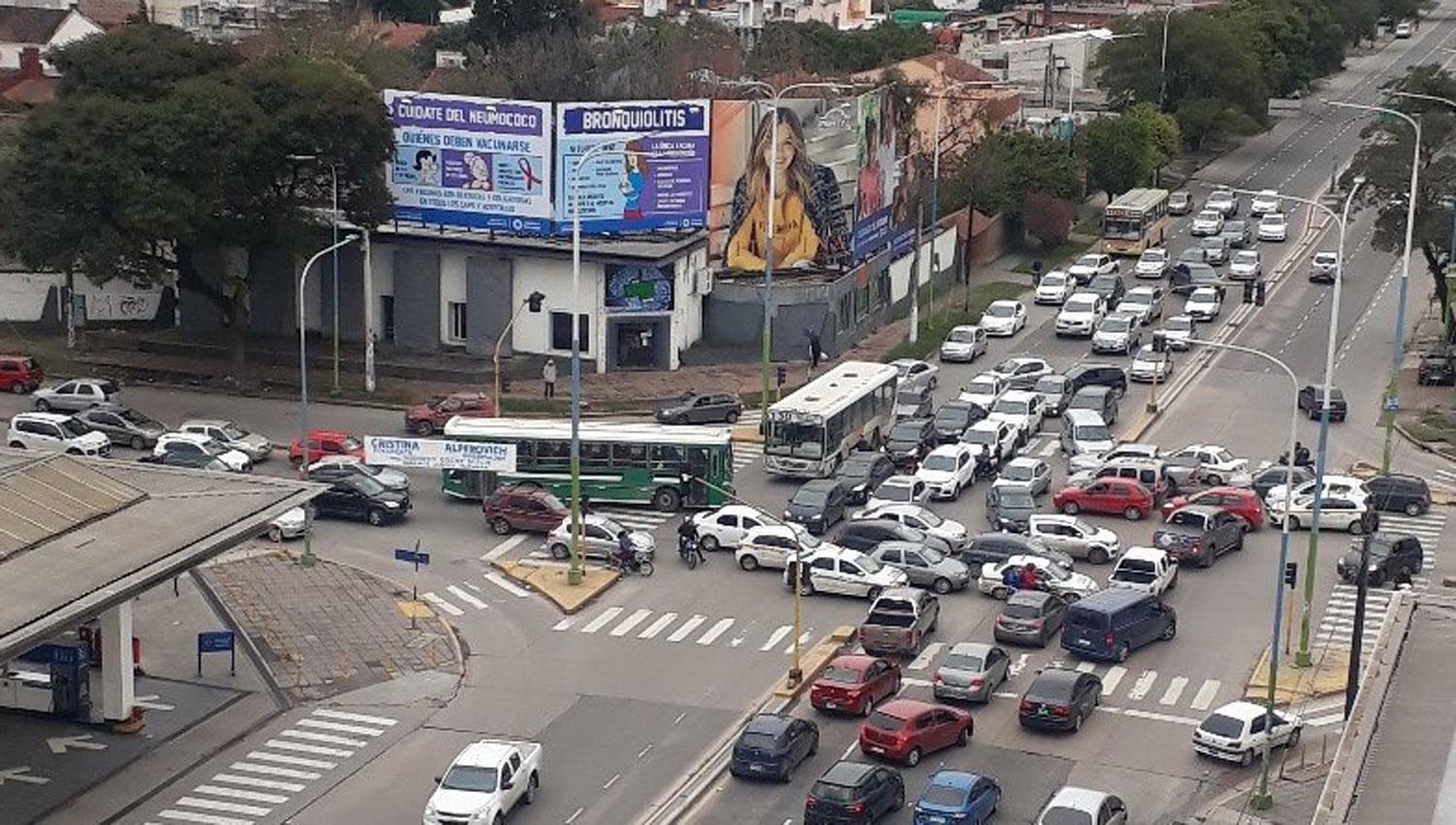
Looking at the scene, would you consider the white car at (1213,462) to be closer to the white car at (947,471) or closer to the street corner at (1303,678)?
the white car at (947,471)

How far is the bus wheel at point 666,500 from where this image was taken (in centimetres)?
6644

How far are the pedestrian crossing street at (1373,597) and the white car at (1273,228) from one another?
47.5 m

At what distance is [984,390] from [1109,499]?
518 inches

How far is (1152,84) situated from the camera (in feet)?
437

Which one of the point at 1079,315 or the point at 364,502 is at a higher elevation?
the point at 1079,315

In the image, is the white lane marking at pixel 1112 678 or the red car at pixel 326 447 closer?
the white lane marking at pixel 1112 678

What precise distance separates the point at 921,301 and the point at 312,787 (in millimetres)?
57077

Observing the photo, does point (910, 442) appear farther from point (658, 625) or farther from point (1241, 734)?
point (1241, 734)

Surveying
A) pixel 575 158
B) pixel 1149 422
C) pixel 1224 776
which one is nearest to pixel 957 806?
pixel 1224 776

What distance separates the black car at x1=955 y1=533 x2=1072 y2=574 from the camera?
6016 cm

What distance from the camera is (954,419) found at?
7469 cm

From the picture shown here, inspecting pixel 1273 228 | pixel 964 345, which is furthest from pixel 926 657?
pixel 1273 228

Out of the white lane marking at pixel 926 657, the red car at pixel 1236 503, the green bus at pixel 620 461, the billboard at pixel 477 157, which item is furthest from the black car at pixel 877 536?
the billboard at pixel 477 157

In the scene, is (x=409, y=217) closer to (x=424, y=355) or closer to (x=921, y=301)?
(x=424, y=355)
